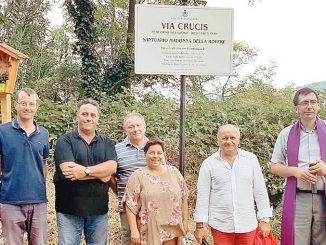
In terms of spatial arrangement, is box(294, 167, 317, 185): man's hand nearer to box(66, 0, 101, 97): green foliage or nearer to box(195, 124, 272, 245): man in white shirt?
box(195, 124, 272, 245): man in white shirt

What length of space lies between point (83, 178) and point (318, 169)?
1776mm

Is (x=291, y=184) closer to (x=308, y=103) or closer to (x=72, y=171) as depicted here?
(x=308, y=103)

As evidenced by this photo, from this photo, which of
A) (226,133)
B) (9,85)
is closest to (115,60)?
(9,85)

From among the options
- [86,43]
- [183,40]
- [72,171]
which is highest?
[86,43]

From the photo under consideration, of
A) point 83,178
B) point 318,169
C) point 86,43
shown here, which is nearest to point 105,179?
point 83,178

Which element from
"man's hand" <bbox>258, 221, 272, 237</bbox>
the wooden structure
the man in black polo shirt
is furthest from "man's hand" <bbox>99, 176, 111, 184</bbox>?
the wooden structure

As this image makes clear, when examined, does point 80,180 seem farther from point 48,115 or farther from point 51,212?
point 48,115

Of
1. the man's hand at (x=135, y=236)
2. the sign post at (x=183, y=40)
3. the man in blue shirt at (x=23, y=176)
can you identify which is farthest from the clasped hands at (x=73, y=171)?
the sign post at (x=183, y=40)

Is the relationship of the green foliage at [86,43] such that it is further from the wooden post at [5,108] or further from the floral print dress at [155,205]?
the floral print dress at [155,205]

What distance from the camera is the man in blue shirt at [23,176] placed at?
351cm

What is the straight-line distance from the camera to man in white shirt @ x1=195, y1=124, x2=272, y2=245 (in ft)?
11.5

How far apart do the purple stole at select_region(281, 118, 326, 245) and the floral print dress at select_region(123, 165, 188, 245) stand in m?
0.86

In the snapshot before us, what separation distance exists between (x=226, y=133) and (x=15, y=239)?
184 cm

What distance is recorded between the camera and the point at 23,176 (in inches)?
139
